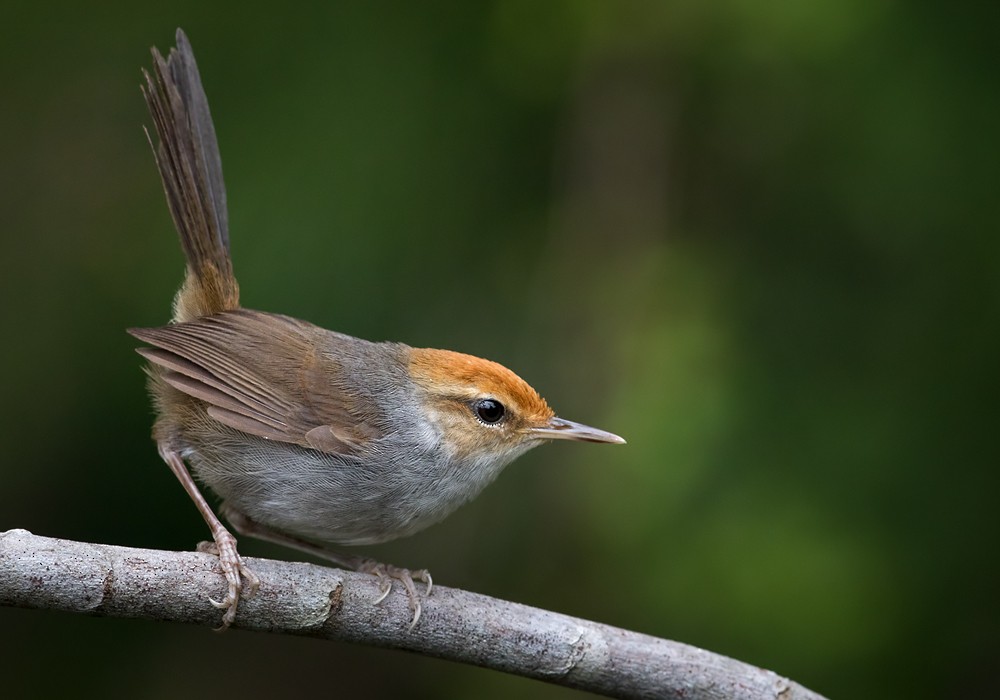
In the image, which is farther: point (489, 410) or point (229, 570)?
point (489, 410)

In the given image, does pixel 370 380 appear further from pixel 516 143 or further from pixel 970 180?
pixel 970 180

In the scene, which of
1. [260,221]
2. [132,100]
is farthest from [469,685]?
[132,100]

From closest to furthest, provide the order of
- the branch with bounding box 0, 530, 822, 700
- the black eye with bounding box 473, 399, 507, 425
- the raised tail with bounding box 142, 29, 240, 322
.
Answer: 1. the branch with bounding box 0, 530, 822, 700
2. the black eye with bounding box 473, 399, 507, 425
3. the raised tail with bounding box 142, 29, 240, 322

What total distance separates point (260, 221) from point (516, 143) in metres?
1.54

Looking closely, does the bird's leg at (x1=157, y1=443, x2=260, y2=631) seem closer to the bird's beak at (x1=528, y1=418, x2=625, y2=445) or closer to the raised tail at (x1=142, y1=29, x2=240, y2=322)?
the raised tail at (x1=142, y1=29, x2=240, y2=322)

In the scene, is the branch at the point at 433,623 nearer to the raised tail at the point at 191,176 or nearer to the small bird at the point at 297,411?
the small bird at the point at 297,411

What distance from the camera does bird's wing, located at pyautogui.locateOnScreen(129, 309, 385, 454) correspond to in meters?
4.07

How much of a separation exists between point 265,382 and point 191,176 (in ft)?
3.19

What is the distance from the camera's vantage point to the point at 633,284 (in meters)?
5.82

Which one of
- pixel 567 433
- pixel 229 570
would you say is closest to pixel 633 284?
pixel 567 433

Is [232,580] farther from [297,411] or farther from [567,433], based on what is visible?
[567,433]

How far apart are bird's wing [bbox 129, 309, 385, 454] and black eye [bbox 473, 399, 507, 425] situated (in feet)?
1.27

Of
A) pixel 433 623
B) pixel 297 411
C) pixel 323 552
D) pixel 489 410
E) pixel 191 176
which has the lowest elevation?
pixel 323 552

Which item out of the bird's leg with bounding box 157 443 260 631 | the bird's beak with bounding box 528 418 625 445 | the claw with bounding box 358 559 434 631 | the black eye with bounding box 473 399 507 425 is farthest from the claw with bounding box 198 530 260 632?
the bird's beak with bounding box 528 418 625 445
